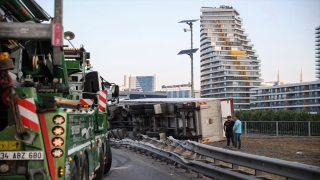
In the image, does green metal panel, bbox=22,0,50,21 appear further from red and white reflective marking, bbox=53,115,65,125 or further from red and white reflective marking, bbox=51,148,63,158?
red and white reflective marking, bbox=51,148,63,158

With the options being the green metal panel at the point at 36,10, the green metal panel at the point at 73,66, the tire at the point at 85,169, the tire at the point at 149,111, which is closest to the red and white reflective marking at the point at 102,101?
the green metal panel at the point at 73,66

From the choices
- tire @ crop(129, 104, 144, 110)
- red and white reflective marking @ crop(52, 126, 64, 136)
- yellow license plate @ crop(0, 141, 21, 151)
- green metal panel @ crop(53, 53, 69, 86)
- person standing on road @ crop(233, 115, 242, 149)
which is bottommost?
person standing on road @ crop(233, 115, 242, 149)

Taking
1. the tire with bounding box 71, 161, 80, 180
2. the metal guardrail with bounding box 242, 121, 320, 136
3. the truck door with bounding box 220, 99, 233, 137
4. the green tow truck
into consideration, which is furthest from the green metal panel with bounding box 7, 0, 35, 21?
the metal guardrail with bounding box 242, 121, 320, 136

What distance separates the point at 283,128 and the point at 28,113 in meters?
34.3

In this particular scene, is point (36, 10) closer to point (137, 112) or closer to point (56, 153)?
point (56, 153)

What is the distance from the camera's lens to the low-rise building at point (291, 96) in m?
166

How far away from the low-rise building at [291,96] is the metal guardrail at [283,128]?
115558 mm

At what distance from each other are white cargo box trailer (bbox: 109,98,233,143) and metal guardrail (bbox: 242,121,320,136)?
1121 cm

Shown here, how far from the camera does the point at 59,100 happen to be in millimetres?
7418

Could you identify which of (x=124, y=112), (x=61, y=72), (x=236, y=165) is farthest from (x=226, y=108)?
(x=61, y=72)

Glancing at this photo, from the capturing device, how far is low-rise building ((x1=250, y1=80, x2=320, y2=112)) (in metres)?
166

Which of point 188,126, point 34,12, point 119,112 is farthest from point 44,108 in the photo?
point 119,112

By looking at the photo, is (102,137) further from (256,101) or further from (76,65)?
(256,101)

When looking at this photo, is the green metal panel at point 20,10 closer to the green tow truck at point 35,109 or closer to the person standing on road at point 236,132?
the green tow truck at point 35,109
